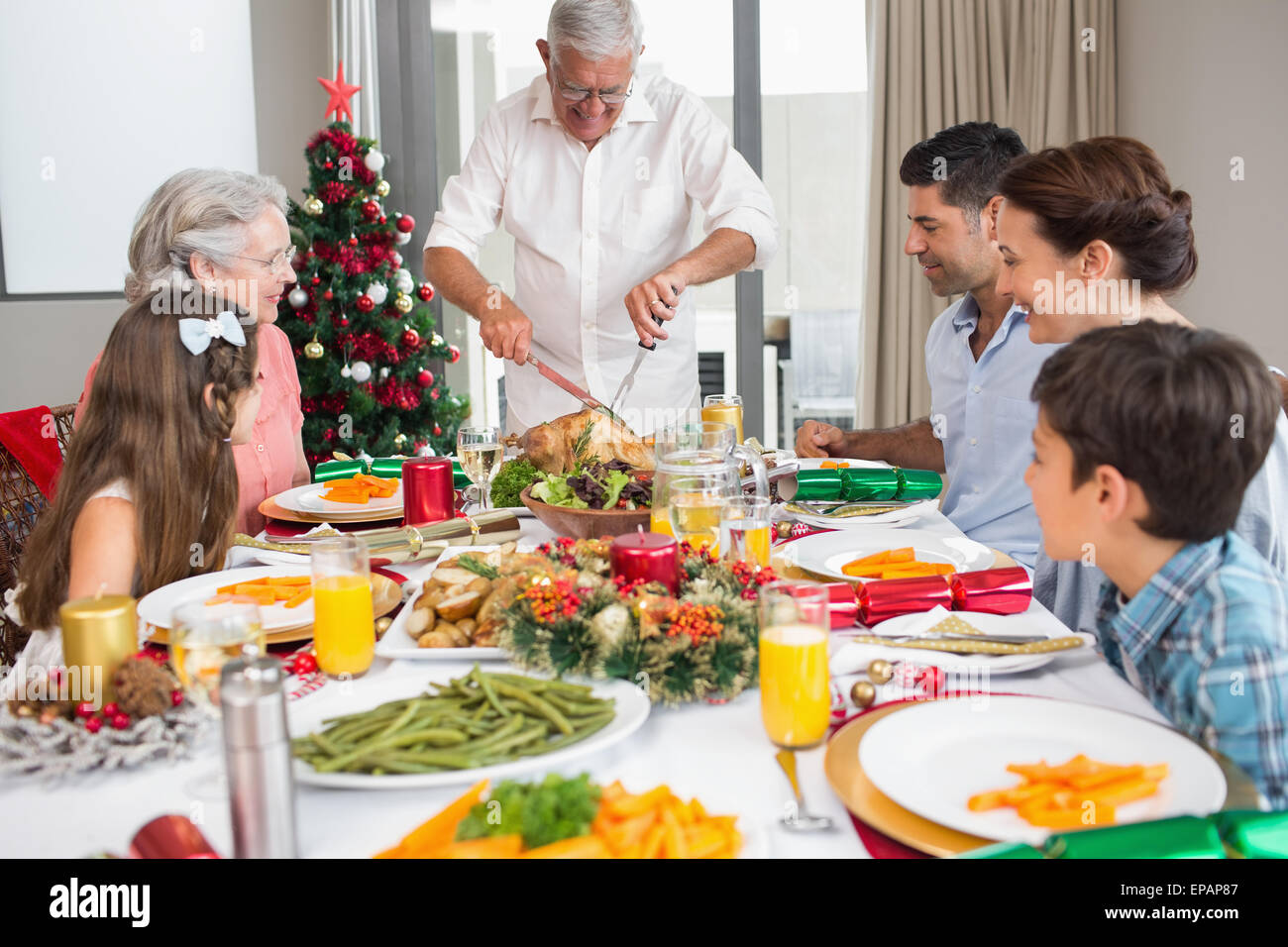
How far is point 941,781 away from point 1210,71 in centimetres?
329

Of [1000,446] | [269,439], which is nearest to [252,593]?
[269,439]

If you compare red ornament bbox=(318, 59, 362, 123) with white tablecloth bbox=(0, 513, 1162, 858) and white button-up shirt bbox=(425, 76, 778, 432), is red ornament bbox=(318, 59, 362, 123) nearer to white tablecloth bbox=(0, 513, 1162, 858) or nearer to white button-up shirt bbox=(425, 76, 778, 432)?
white button-up shirt bbox=(425, 76, 778, 432)

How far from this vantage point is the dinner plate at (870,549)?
1.68 meters

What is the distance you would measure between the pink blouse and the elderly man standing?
54cm

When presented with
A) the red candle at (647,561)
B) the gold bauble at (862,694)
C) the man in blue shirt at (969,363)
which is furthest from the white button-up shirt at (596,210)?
the gold bauble at (862,694)

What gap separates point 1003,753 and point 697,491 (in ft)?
2.01

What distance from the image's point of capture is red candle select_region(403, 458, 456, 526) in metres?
1.93

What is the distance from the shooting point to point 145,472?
64.3 inches

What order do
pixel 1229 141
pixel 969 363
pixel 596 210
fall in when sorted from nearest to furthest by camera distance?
pixel 969 363
pixel 596 210
pixel 1229 141

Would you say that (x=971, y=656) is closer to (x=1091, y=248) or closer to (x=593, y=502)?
(x=593, y=502)

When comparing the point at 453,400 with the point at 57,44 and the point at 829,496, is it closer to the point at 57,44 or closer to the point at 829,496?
the point at 57,44

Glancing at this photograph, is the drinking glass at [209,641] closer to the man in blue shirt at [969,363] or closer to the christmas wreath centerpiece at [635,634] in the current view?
the christmas wreath centerpiece at [635,634]

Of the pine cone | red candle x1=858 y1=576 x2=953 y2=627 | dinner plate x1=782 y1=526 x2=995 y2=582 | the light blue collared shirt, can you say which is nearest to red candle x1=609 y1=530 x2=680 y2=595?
red candle x1=858 y1=576 x2=953 y2=627

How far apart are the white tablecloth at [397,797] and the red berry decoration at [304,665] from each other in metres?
0.14
